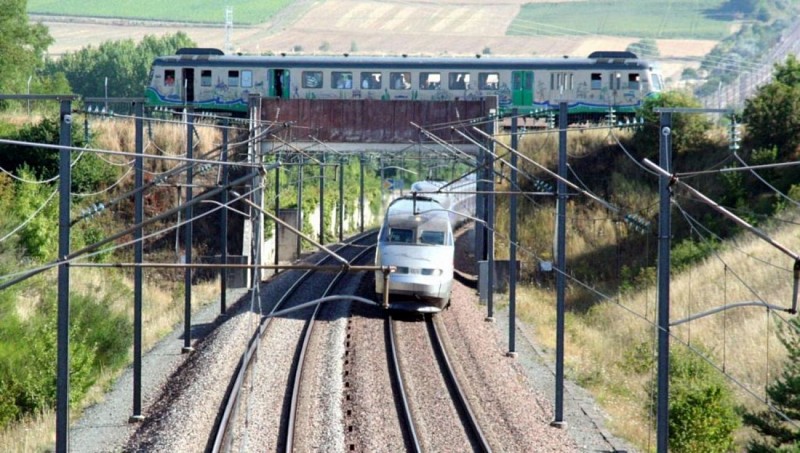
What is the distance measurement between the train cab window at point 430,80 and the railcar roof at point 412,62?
311 millimetres

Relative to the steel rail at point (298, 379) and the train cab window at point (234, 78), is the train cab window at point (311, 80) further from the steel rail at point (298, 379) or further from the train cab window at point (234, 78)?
the steel rail at point (298, 379)

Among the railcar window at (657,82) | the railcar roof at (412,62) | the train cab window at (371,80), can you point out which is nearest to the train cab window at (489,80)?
the railcar roof at (412,62)

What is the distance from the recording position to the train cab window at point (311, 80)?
168 ft

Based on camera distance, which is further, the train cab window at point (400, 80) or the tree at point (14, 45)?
the tree at point (14, 45)

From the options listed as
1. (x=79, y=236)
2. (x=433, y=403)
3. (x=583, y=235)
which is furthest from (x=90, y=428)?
(x=583, y=235)

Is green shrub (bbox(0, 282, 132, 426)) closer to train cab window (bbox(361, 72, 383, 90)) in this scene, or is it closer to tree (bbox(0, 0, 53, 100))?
train cab window (bbox(361, 72, 383, 90))

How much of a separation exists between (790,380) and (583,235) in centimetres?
2701

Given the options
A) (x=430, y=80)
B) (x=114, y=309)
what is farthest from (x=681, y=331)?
Answer: (x=430, y=80)

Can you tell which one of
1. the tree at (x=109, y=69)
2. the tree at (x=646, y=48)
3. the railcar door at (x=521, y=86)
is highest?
the tree at (x=646, y=48)

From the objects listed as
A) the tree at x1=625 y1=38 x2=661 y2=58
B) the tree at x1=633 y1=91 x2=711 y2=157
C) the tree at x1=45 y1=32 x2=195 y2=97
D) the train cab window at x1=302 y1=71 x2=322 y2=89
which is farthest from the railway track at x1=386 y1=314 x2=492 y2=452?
the tree at x1=625 y1=38 x2=661 y2=58

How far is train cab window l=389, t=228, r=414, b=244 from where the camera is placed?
31.4 meters

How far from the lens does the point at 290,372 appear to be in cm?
2577

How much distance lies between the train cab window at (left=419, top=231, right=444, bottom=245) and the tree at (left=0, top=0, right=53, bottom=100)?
42.1 m

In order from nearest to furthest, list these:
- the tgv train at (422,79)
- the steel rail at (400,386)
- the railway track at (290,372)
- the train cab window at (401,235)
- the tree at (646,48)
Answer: the railway track at (290,372), the steel rail at (400,386), the train cab window at (401,235), the tgv train at (422,79), the tree at (646,48)
